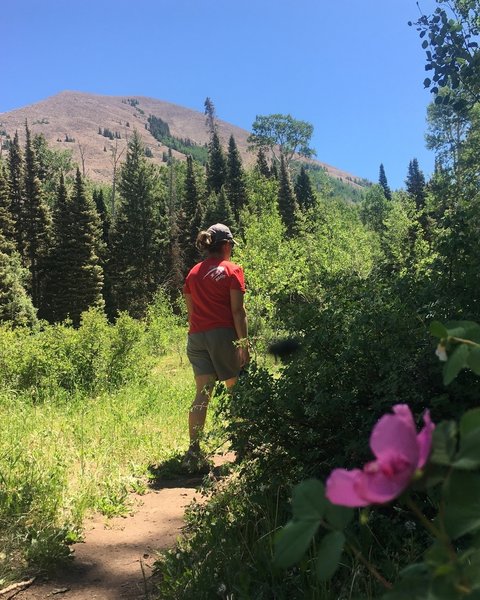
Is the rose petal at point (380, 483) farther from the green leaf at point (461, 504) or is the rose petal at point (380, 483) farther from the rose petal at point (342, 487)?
the green leaf at point (461, 504)

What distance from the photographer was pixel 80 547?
2652 millimetres

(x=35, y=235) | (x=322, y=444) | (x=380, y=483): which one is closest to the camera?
(x=380, y=483)

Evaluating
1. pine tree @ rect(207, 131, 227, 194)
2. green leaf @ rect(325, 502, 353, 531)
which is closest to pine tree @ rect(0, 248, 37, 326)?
green leaf @ rect(325, 502, 353, 531)

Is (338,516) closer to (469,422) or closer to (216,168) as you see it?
(469,422)

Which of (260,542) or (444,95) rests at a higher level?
(444,95)

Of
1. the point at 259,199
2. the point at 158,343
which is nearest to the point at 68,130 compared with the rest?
the point at 259,199

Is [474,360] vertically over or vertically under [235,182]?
under

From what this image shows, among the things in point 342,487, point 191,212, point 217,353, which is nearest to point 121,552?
point 217,353

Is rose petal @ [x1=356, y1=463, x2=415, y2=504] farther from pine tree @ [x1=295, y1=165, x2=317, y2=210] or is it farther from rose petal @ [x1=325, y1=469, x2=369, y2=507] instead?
pine tree @ [x1=295, y1=165, x2=317, y2=210]

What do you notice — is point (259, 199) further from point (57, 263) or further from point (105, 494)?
point (105, 494)

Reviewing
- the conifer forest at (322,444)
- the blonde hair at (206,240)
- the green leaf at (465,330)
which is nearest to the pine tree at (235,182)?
the conifer forest at (322,444)

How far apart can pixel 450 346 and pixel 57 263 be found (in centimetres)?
3701

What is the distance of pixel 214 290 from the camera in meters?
3.84

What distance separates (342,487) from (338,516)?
0.12 m
